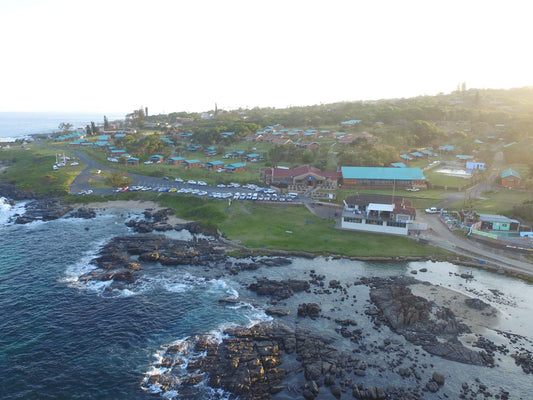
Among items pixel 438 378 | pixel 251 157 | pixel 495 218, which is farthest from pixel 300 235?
pixel 251 157

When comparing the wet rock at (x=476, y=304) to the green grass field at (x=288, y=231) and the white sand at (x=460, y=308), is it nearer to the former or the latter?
the white sand at (x=460, y=308)

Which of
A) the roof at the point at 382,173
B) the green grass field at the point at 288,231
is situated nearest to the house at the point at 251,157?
the roof at the point at 382,173

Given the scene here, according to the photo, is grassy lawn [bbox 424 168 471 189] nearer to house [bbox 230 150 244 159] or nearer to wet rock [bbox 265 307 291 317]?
house [bbox 230 150 244 159]

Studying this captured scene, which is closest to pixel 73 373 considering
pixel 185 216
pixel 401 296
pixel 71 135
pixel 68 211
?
pixel 401 296

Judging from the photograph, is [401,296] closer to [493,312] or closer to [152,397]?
[493,312]

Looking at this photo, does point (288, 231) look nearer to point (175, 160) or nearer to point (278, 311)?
point (278, 311)

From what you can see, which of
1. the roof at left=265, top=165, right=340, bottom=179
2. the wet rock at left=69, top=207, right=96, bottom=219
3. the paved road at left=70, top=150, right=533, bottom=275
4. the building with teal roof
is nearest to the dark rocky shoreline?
the paved road at left=70, top=150, right=533, bottom=275
